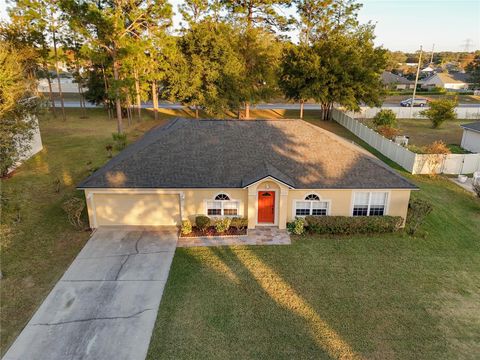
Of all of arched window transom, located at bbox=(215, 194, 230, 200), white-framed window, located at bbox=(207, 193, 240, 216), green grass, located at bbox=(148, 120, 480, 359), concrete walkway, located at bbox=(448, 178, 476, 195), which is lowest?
green grass, located at bbox=(148, 120, 480, 359)

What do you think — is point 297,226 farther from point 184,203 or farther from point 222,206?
point 184,203

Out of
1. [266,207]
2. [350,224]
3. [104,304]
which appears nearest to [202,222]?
→ [266,207]

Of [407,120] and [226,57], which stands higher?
[226,57]

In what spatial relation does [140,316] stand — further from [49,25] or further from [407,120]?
[407,120]

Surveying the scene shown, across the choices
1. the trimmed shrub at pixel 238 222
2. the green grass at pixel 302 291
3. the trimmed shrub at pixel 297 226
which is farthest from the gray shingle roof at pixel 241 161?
the green grass at pixel 302 291

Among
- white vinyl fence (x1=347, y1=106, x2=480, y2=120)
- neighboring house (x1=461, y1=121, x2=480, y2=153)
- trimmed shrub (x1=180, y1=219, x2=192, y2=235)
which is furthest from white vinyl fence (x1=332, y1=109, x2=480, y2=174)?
white vinyl fence (x1=347, y1=106, x2=480, y2=120)

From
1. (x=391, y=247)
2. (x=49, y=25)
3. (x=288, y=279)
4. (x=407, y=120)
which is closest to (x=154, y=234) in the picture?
(x=288, y=279)

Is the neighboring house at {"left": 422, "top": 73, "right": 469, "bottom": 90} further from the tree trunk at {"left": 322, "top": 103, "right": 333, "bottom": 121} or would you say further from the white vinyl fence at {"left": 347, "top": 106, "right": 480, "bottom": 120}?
the tree trunk at {"left": 322, "top": 103, "right": 333, "bottom": 121}
